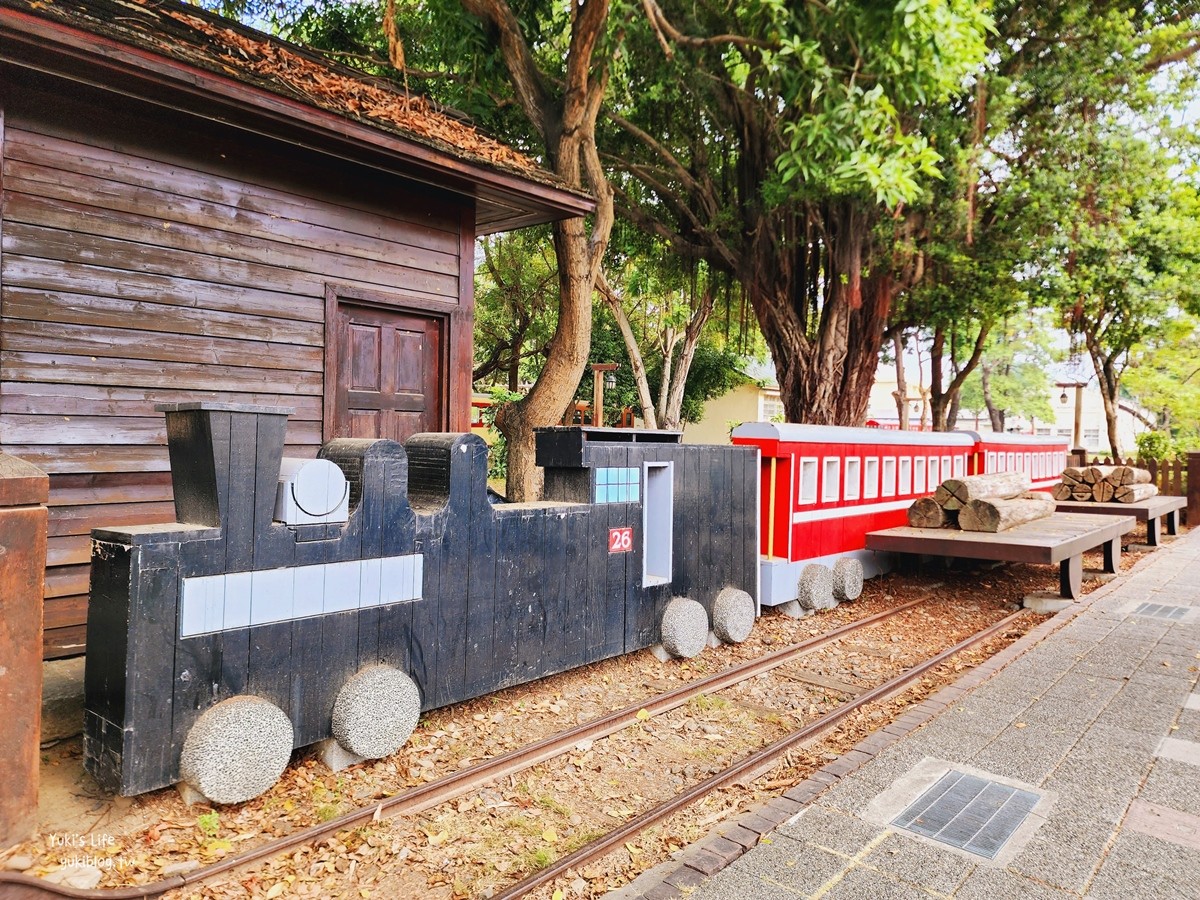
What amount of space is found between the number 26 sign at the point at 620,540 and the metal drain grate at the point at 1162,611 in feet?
19.1

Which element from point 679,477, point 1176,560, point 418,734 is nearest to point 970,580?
point 1176,560

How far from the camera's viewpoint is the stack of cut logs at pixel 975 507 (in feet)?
29.7

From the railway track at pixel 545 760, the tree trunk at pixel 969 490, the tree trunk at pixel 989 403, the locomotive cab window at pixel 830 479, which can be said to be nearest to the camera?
the railway track at pixel 545 760

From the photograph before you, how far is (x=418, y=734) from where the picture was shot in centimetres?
463

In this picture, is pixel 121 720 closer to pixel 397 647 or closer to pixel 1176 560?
pixel 397 647

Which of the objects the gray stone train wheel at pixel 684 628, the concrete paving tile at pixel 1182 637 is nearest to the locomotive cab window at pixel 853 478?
the concrete paving tile at pixel 1182 637

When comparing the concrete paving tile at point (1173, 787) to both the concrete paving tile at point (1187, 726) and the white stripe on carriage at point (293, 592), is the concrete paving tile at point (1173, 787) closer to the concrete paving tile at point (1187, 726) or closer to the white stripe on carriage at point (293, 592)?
the concrete paving tile at point (1187, 726)

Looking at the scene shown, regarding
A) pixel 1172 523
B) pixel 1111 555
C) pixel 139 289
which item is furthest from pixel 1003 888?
pixel 1172 523

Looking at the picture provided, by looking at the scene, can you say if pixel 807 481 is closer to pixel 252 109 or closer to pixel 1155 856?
pixel 1155 856

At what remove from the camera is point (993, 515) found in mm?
8953

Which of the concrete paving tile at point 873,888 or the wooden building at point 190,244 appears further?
the wooden building at point 190,244

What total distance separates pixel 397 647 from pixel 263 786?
3.15ft

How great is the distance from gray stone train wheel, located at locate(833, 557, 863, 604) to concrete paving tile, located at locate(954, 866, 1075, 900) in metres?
5.80

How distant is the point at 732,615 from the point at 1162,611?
499 centimetres
